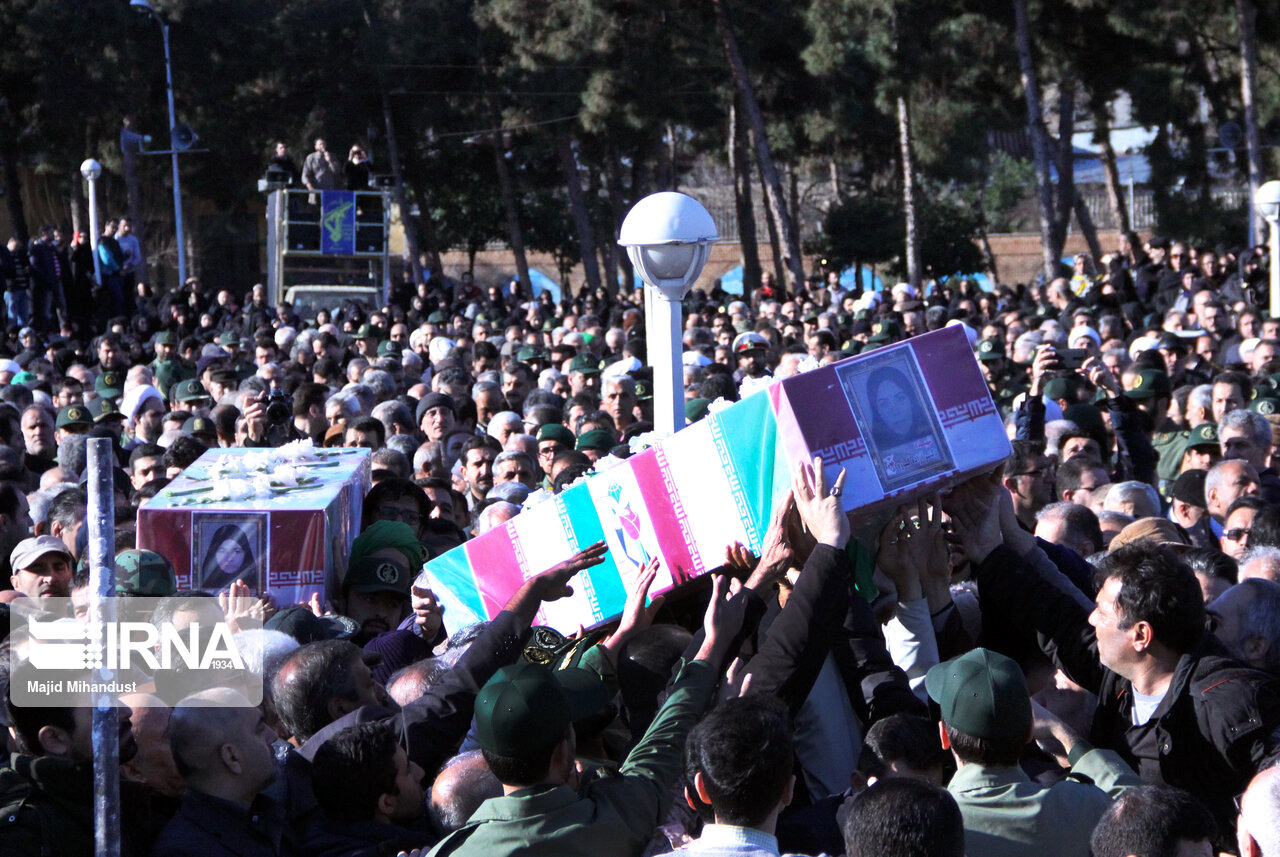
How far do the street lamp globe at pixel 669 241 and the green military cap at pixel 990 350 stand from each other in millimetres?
6620

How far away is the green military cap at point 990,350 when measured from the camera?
12031 mm

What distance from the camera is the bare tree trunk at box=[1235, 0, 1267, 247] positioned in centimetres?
2691

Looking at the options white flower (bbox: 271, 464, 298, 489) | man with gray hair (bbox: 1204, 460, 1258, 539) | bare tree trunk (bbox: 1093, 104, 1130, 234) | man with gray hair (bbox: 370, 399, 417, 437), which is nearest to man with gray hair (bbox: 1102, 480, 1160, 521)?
man with gray hair (bbox: 1204, 460, 1258, 539)

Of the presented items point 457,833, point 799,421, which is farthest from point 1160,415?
point 457,833

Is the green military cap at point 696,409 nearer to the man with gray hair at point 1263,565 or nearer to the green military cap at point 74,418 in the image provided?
the man with gray hair at point 1263,565

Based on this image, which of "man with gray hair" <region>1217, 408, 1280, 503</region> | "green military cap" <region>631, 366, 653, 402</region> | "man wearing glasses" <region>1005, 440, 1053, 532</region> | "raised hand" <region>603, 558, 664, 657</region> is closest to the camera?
"raised hand" <region>603, 558, 664, 657</region>

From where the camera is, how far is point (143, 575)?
5.05m

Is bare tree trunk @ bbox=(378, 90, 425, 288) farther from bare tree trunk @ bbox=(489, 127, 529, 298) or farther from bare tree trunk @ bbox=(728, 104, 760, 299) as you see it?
bare tree trunk @ bbox=(728, 104, 760, 299)

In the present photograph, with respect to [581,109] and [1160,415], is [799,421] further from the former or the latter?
[581,109]

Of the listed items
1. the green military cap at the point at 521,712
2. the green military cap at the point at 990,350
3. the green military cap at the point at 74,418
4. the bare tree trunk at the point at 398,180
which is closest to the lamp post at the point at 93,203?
the bare tree trunk at the point at 398,180

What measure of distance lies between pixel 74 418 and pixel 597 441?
3829 millimetres

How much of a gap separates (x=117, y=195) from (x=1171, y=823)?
4165 centimetres

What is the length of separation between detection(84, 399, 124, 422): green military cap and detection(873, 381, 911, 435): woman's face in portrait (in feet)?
24.4

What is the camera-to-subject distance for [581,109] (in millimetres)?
34062
